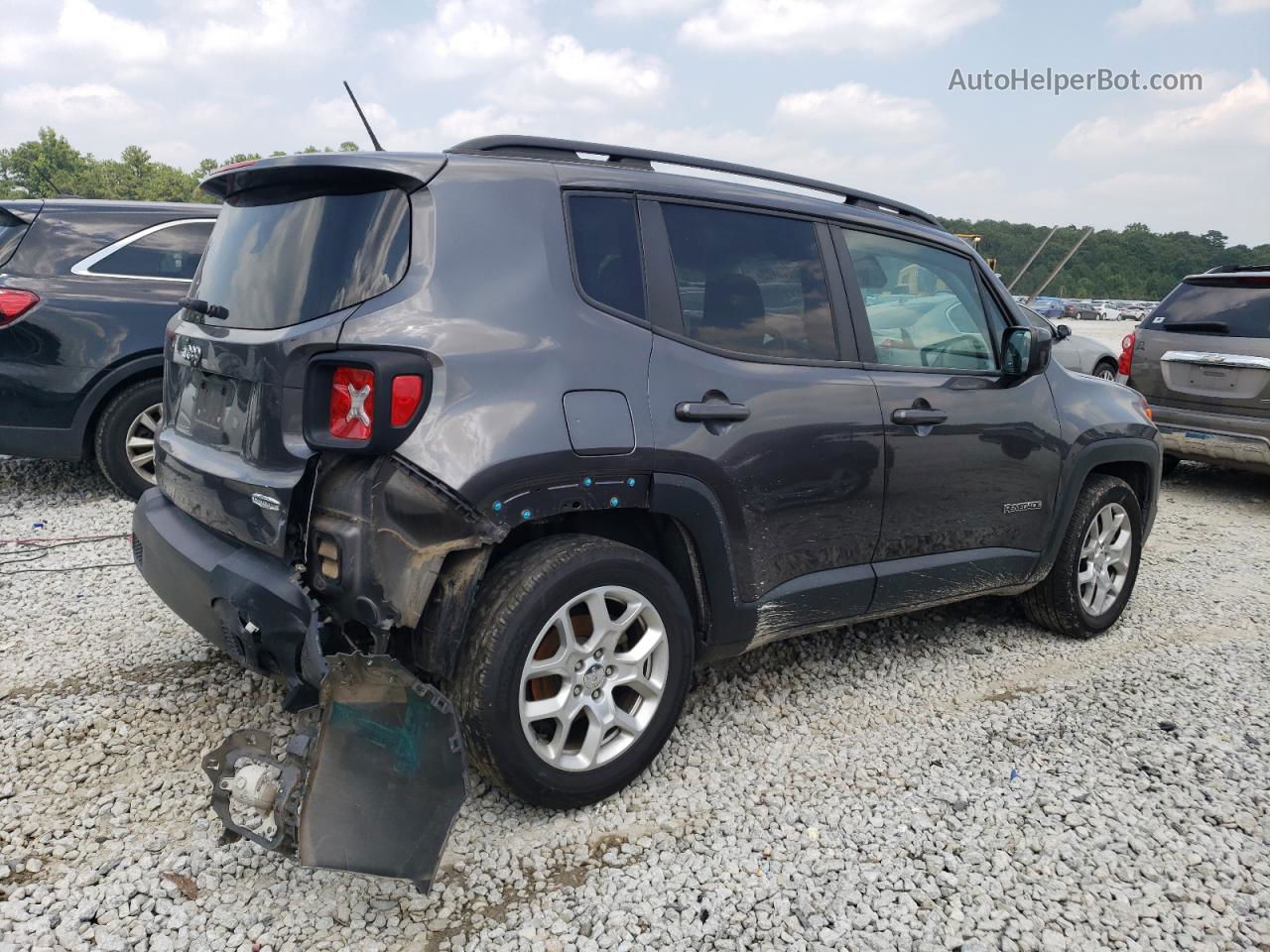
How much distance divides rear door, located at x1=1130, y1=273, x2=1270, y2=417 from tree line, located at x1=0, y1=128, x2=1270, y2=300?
136 feet

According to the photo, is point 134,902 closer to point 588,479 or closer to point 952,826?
point 588,479

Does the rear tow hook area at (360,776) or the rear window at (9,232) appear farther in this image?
the rear window at (9,232)

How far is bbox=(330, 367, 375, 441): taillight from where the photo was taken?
2.43 meters

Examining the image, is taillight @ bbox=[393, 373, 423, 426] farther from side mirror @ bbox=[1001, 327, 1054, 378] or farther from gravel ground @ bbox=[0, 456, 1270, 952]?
side mirror @ bbox=[1001, 327, 1054, 378]

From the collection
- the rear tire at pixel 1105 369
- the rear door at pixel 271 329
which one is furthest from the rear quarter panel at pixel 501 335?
the rear tire at pixel 1105 369

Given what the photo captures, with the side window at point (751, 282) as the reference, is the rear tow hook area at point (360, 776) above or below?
below

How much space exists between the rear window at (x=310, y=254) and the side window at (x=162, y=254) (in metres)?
3.60

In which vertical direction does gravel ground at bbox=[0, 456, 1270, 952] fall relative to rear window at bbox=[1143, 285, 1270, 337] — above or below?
below

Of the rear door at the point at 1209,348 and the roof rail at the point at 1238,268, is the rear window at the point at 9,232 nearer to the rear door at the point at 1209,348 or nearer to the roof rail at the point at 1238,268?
the rear door at the point at 1209,348

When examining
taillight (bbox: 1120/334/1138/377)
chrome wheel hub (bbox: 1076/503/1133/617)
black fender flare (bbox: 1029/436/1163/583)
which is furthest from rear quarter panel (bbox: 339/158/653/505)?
taillight (bbox: 1120/334/1138/377)

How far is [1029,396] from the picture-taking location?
4012 millimetres

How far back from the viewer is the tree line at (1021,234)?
6238 centimetres

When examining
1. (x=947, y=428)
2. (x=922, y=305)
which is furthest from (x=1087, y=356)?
(x=947, y=428)

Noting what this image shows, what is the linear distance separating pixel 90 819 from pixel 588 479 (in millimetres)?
1733
